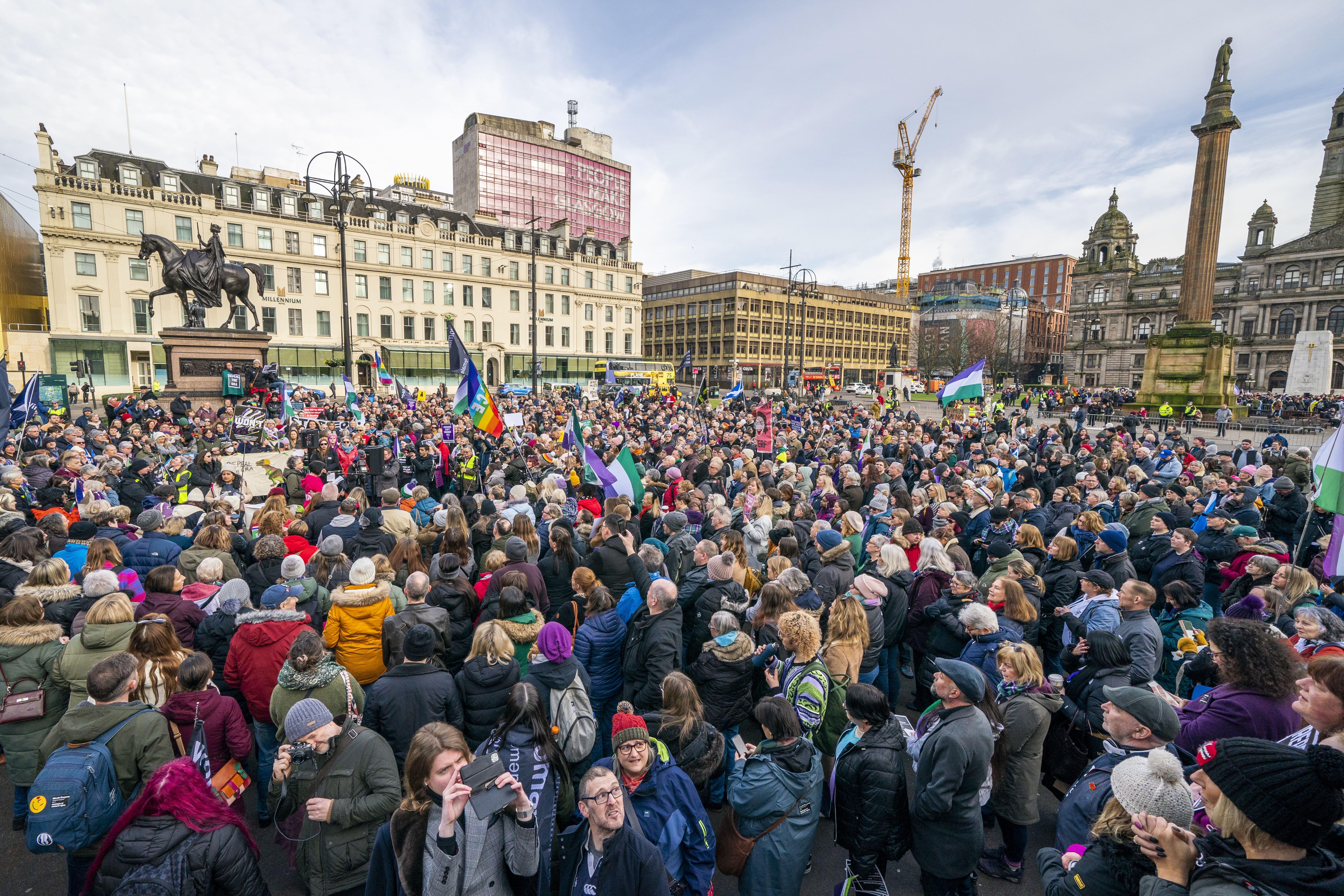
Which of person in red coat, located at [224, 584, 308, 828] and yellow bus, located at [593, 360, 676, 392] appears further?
yellow bus, located at [593, 360, 676, 392]

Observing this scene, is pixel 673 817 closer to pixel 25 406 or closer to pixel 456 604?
pixel 456 604

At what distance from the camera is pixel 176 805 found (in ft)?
8.13

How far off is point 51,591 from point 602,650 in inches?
162

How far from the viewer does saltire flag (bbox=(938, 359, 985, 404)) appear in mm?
16031

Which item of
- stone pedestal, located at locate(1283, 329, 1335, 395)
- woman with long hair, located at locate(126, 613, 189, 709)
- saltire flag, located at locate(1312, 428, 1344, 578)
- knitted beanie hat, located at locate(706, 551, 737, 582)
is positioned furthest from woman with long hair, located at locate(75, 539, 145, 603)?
stone pedestal, located at locate(1283, 329, 1335, 395)

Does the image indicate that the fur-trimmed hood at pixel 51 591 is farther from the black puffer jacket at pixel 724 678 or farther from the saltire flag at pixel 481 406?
the saltire flag at pixel 481 406

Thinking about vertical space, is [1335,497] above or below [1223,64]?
below

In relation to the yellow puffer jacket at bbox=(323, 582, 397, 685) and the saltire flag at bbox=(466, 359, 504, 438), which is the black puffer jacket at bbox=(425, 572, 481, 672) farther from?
the saltire flag at bbox=(466, 359, 504, 438)

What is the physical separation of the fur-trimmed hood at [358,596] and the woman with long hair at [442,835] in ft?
7.57

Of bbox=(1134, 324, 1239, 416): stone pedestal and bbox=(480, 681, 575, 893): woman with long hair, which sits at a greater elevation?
bbox=(1134, 324, 1239, 416): stone pedestal

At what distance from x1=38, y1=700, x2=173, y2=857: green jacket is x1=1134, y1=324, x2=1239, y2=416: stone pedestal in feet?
119

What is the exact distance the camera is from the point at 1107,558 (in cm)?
616

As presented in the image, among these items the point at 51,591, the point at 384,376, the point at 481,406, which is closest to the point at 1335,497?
the point at 51,591

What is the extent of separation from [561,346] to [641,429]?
44589 millimetres
